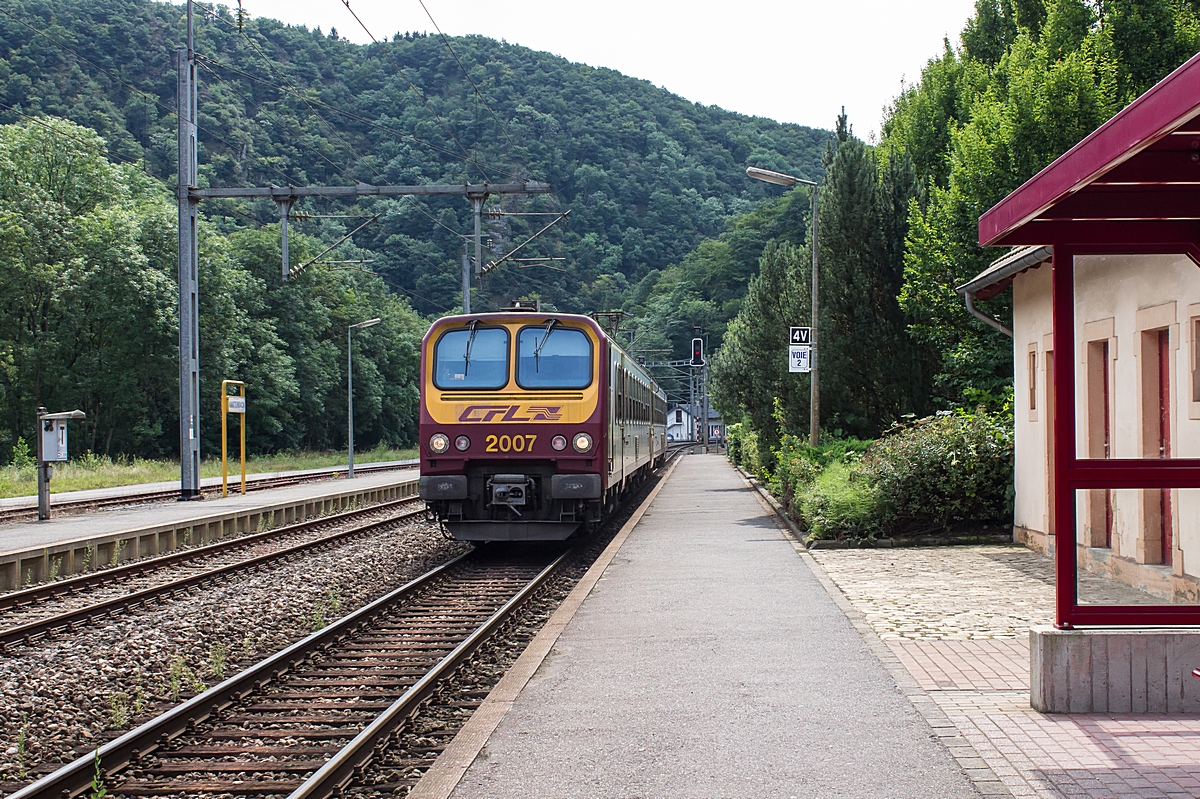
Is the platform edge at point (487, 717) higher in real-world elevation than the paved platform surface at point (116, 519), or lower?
higher

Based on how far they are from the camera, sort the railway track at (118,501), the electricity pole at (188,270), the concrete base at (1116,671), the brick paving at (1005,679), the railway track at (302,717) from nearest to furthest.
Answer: the brick paving at (1005,679) < the railway track at (302,717) < the concrete base at (1116,671) < the railway track at (118,501) < the electricity pole at (188,270)

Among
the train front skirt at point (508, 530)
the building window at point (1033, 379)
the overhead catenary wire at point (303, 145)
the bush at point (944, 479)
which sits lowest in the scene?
the train front skirt at point (508, 530)

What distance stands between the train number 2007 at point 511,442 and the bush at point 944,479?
15.8 feet

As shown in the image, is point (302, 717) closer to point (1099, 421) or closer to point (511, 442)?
point (511, 442)

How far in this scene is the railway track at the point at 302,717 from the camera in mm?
5500

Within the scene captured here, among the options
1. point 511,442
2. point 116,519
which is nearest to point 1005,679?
point 511,442

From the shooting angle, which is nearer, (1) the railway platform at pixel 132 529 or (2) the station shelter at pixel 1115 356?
(2) the station shelter at pixel 1115 356

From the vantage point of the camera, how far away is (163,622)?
9.97m

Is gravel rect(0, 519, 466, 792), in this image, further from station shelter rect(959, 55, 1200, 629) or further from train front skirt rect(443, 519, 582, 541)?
station shelter rect(959, 55, 1200, 629)

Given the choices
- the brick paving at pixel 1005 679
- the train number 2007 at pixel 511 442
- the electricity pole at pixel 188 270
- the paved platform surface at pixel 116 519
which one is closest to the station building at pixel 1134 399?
the brick paving at pixel 1005 679

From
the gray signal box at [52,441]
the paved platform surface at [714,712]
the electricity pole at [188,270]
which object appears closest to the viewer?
the paved platform surface at [714,712]

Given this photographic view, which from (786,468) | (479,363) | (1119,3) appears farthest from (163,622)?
(1119,3)

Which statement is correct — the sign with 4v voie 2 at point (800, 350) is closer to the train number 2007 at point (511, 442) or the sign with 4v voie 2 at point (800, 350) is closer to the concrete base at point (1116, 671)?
the train number 2007 at point (511, 442)

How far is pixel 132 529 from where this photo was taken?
15.9 metres
